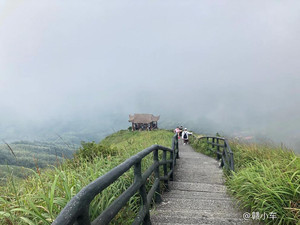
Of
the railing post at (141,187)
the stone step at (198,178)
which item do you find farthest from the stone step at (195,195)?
the railing post at (141,187)

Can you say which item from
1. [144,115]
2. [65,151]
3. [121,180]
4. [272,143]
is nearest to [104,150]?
[65,151]

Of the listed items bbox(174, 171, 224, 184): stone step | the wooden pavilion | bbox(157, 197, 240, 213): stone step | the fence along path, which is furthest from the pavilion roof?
bbox(157, 197, 240, 213): stone step

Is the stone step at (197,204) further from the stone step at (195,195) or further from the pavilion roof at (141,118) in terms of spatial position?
the pavilion roof at (141,118)

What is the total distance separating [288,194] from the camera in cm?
323

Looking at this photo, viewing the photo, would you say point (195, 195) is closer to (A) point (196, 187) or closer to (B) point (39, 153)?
(A) point (196, 187)

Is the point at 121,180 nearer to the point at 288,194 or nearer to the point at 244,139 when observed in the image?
the point at 288,194

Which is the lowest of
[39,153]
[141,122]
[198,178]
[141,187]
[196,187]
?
[141,122]

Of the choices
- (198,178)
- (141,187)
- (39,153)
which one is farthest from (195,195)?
(39,153)

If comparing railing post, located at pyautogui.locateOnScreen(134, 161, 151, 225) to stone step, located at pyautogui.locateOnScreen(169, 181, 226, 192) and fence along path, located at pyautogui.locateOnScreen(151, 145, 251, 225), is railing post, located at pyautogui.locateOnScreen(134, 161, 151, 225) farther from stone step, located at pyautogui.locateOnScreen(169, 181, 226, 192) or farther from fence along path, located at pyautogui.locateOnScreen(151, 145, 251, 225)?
stone step, located at pyautogui.locateOnScreen(169, 181, 226, 192)

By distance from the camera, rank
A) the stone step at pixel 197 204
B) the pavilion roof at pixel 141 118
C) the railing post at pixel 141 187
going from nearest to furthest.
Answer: the railing post at pixel 141 187 < the stone step at pixel 197 204 < the pavilion roof at pixel 141 118

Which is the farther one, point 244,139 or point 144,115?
point 144,115

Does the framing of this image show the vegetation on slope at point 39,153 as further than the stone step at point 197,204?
No

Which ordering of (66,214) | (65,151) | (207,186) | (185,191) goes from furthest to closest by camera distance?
(207,186)
(185,191)
(65,151)
(66,214)

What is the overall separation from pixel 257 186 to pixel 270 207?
0.55m
